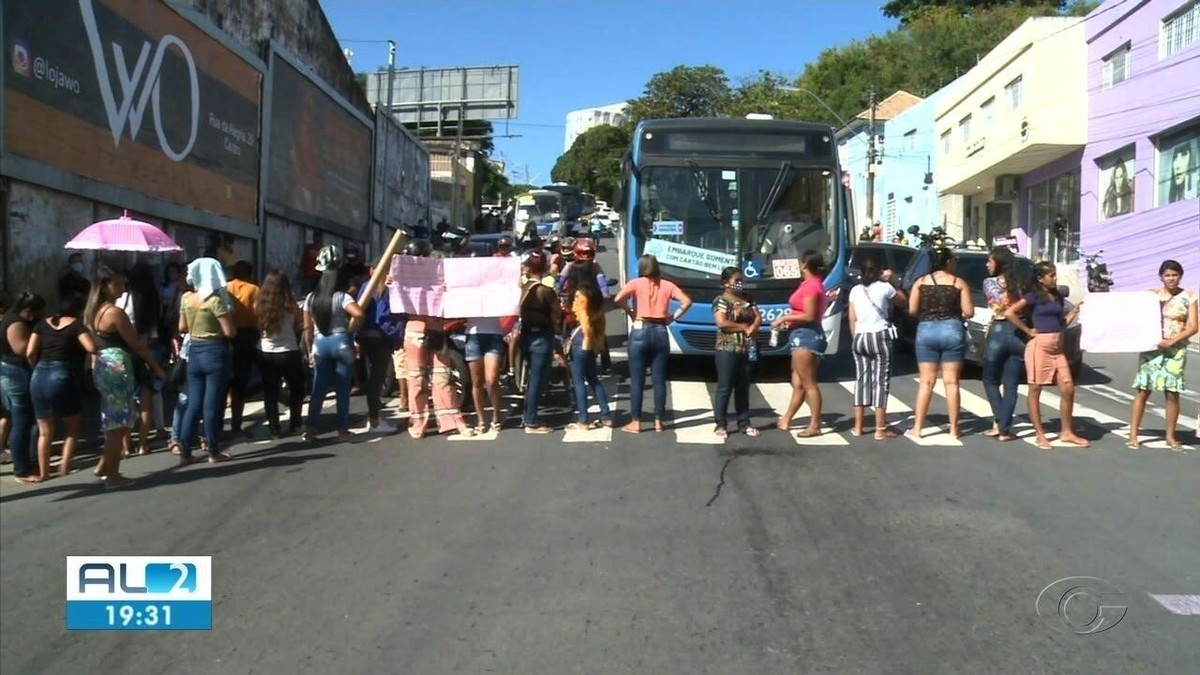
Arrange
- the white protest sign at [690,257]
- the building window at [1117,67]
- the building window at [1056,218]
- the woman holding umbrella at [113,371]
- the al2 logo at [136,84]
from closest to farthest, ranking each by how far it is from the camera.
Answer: the woman holding umbrella at [113,371], the al2 logo at [136,84], the white protest sign at [690,257], the building window at [1117,67], the building window at [1056,218]

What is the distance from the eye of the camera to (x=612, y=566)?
6.08m

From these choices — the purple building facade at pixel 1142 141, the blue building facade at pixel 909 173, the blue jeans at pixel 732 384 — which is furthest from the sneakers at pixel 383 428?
the blue building facade at pixel 909 173

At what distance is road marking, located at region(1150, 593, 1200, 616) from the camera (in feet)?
17.8

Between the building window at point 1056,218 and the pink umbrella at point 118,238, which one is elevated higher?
the building window at point 1056,218

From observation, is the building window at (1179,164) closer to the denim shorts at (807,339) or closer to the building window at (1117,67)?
the building window at (1117,67)

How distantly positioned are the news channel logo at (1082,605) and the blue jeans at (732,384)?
4.38 m

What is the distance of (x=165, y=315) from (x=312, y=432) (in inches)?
135

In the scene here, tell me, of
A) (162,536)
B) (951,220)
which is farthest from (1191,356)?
(951,220)

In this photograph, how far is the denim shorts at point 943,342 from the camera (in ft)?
31.8

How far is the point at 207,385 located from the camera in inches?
348

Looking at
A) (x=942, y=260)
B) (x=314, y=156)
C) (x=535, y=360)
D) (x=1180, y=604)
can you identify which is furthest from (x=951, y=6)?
(x=1180, y=604)

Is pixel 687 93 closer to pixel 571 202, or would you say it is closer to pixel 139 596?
pixel 571 202

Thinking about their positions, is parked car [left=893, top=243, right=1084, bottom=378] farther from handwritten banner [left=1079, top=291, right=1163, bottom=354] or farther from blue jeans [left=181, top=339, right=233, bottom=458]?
blue jeans [left=181, top=339, right=233, bottom=458]

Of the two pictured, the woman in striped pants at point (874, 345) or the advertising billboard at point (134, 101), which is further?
the advertising billboard at point (134, 101)
